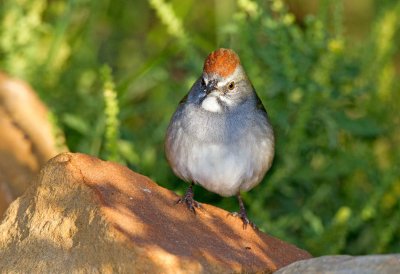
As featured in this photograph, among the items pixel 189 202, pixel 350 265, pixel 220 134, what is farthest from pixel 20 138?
pixel 350 265

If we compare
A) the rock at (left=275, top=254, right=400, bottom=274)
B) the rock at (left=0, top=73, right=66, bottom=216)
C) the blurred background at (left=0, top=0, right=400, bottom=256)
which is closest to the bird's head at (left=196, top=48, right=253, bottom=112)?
the blurred background at (left=0, top=0, right=400, bottom=256)

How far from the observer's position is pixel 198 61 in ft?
17.3

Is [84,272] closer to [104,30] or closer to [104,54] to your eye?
[104,54]

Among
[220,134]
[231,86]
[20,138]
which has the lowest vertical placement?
[20,138]

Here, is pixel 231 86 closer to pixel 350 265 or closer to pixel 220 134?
pixel 220 134

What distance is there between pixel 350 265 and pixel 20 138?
8.17ft

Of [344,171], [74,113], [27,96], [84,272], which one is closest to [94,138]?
[27,96]

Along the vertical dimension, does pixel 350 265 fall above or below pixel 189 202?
above

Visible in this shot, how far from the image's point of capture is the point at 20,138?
16.9 feet

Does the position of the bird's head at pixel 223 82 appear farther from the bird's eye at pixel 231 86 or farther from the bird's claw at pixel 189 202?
the bird's claw at pixel 189 202

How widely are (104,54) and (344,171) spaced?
281 centimetres

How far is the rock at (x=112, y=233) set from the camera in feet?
10.8

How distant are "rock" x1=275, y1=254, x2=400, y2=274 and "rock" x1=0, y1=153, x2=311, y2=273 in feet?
0.85

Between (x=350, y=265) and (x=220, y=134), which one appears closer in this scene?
(x=350, y=265)
